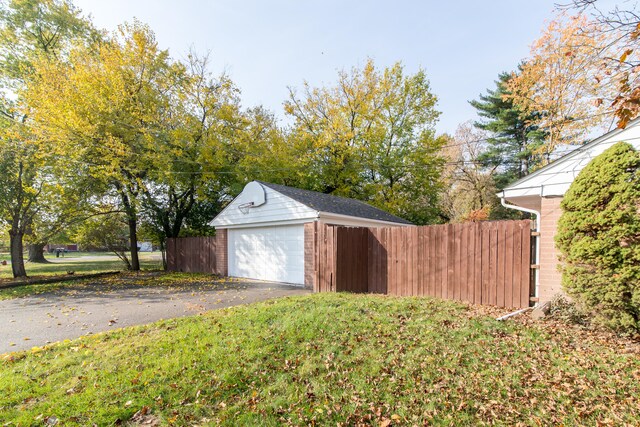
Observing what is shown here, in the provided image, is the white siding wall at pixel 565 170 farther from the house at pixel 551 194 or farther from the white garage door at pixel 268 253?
the white garage door at pixel 268 253

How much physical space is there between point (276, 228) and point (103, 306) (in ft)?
17.7

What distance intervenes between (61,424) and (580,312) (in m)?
6.55

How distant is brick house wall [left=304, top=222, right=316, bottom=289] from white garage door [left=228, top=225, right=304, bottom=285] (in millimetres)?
364

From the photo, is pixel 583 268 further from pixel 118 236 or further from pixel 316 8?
pixel 118 236

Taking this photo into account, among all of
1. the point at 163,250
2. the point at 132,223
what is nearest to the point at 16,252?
the point at 132,223

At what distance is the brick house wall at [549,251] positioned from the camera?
584 centimetres

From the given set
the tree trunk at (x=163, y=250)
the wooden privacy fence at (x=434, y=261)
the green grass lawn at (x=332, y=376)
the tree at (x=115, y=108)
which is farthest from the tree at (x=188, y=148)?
the green grass lawn at (x=332, y=376)

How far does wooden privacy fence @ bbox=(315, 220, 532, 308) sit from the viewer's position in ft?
20.7

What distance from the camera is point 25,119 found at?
15.2 meters

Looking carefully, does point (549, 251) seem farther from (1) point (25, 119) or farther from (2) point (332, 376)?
(1) point (25, 119)

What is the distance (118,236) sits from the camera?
16219 millimetres

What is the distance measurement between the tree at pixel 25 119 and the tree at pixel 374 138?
12.1 metres

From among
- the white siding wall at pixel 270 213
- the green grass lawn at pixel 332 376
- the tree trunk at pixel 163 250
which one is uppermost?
the white siding wall at pixel 270 213

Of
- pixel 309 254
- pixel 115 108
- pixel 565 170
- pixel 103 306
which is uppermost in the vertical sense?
pixel 115 108
